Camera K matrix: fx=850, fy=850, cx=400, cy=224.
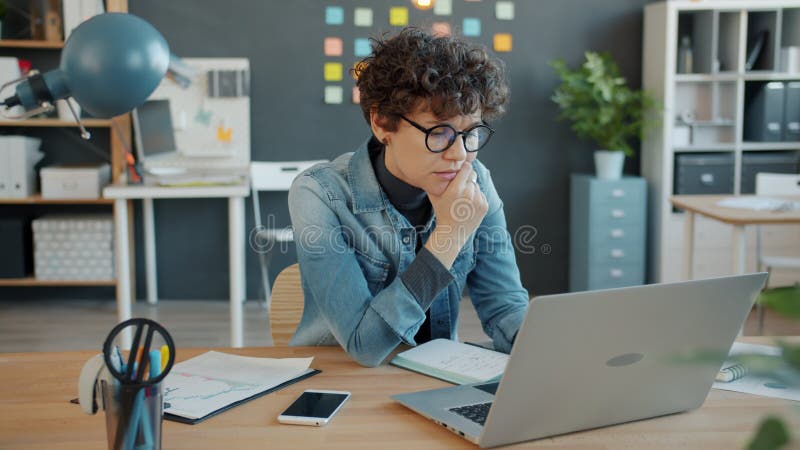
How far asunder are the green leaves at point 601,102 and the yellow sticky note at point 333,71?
129cm

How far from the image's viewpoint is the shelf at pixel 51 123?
4.76 meters

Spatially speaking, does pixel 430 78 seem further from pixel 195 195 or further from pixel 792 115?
pixel 792 115

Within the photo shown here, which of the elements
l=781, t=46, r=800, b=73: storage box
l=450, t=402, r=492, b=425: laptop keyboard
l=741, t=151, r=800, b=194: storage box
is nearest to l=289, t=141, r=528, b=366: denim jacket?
l=450, t=402, r=492, b=425: laptop keyboard

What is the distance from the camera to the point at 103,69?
125 centimetres

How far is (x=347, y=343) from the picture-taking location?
1.52m

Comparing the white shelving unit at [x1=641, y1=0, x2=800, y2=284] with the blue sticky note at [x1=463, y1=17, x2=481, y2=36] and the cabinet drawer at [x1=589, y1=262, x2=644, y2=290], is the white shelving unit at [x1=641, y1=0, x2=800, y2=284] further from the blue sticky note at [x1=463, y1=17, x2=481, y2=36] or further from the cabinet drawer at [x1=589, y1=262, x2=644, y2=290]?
the blue sticky note at [x1=463, y1=17, x2=481, y2=36]

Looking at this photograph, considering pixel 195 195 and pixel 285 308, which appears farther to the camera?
pixel 195 195

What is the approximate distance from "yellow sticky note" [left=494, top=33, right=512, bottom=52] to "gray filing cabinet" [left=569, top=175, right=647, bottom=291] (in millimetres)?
975

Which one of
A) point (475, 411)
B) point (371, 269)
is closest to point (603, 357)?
point (475, 411)

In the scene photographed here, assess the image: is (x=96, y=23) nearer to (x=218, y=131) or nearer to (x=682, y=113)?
(x=218, y=131)

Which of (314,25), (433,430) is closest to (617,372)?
(433,430)

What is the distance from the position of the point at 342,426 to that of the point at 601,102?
409 cm

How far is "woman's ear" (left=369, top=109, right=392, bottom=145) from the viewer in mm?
1728

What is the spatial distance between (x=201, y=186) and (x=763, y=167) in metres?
A: 3.25
